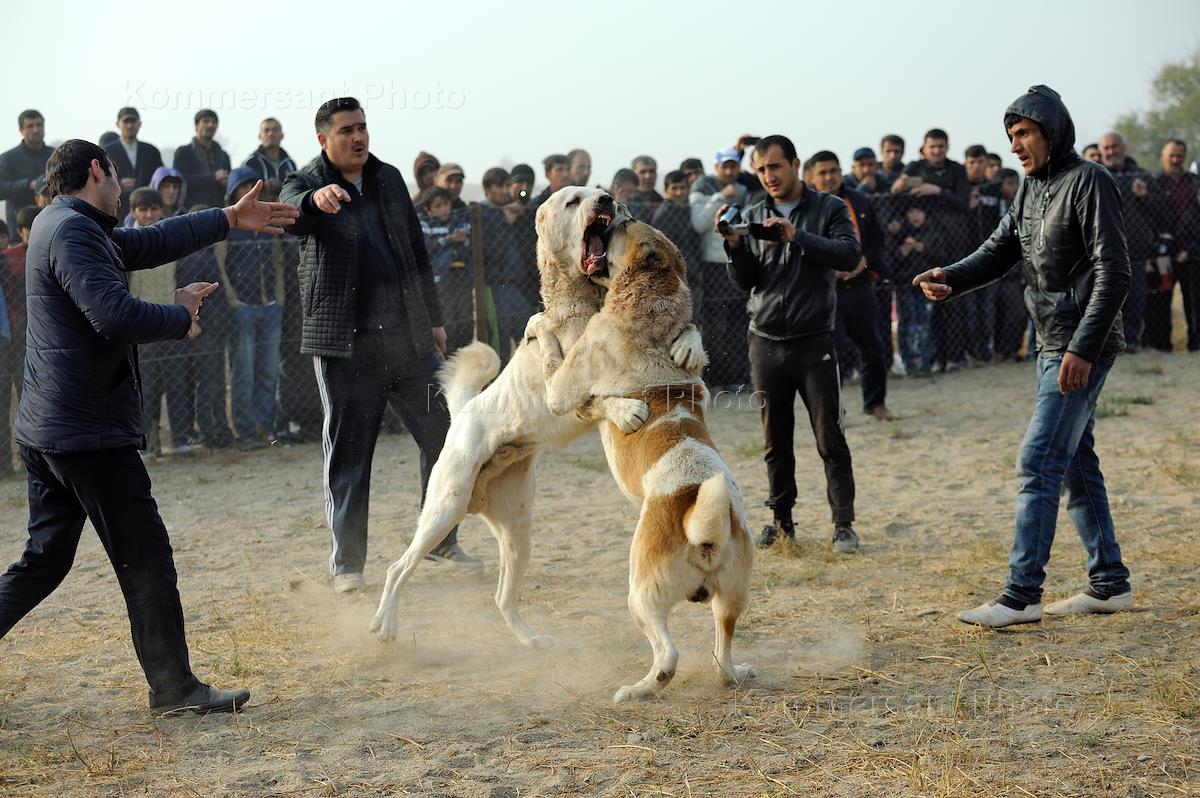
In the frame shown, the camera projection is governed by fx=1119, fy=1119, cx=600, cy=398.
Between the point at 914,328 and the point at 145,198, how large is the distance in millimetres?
7758

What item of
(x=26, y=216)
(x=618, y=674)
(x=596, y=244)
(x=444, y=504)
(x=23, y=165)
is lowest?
(x=618, y=674)

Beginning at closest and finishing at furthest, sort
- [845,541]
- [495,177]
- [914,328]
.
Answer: [845,541]
[495,177]
[914,328]

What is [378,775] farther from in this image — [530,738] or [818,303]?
[818,303]

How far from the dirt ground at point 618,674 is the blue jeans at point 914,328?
4496 mm

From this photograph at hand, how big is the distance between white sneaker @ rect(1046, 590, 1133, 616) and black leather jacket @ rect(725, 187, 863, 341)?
6.17 feet

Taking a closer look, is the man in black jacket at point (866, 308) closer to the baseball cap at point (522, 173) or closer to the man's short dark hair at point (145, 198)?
the baseball cap at point (522, 173)

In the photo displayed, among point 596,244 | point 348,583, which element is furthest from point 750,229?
point 348,583

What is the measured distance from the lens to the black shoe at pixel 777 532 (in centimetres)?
627

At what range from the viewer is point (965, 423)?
968 centimetres

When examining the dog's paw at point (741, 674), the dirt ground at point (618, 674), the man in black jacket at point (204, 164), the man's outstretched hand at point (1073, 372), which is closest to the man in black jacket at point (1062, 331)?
the man's outstretched hand at point (1073, 372)

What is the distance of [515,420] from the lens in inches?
187

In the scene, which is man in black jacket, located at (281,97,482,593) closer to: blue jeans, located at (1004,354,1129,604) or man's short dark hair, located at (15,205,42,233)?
blue jeans, located at (1004,354,1129,604)

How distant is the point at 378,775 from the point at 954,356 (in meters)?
10.3

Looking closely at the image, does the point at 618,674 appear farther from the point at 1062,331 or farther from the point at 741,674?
the point at 1062,331
